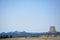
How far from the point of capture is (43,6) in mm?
2047

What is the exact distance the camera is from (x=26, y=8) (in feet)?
6.68

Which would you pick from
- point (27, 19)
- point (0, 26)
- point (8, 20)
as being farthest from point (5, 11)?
point (27, 19)

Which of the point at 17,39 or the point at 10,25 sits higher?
the point at 10,25

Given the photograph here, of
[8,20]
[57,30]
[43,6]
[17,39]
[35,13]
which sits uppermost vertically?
[43,6]

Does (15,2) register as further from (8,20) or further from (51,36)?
(51,36)

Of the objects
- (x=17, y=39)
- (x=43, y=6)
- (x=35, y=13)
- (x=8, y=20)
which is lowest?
(x=17, y=39)

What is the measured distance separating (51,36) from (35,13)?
0.55 m

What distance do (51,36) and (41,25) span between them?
0.94ft

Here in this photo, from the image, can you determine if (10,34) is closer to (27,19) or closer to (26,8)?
(27,19)

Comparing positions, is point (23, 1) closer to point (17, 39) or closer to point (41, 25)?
point (41, 25)

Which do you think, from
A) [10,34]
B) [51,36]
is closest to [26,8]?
[10,34]

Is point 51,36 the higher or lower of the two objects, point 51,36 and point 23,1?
the lower

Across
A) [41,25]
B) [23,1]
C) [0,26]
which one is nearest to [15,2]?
[23,1]

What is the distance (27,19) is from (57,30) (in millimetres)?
631
